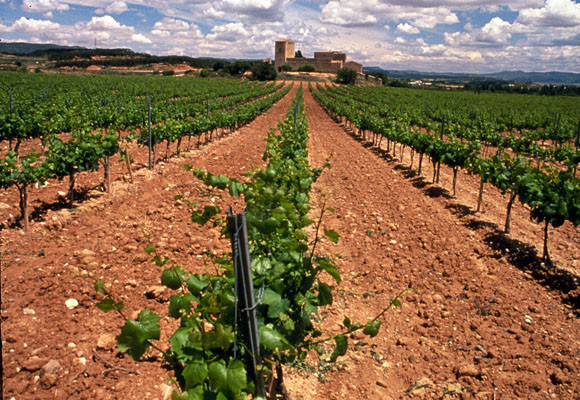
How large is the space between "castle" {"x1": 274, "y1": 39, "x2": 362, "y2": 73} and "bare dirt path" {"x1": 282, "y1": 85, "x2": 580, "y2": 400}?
109305mm

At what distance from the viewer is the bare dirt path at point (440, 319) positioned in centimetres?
379

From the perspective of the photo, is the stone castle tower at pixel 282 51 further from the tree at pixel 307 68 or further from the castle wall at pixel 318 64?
the tree at pixel 307 68

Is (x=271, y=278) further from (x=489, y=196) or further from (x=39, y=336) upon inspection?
(x=489, y=196)

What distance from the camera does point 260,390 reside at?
7.77ft

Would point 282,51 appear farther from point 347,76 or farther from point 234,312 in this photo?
point 234,312

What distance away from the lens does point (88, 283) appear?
479 cm

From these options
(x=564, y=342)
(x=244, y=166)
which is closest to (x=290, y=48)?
(x=244, y=166)

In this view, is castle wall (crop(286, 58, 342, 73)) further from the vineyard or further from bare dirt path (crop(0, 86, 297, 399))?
bare dirt path (crop(0, 86, 297, 399))

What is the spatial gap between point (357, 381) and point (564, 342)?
2.46 metres

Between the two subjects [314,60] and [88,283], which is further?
[314,60]

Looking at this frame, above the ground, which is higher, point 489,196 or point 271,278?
point 271,278

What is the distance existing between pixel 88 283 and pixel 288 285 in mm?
3219

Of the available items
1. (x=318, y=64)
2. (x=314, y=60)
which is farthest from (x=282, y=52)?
(x=318, y=64)

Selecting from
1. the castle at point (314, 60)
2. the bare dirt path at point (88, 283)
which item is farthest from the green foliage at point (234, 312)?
the castle at point (314, 60)
